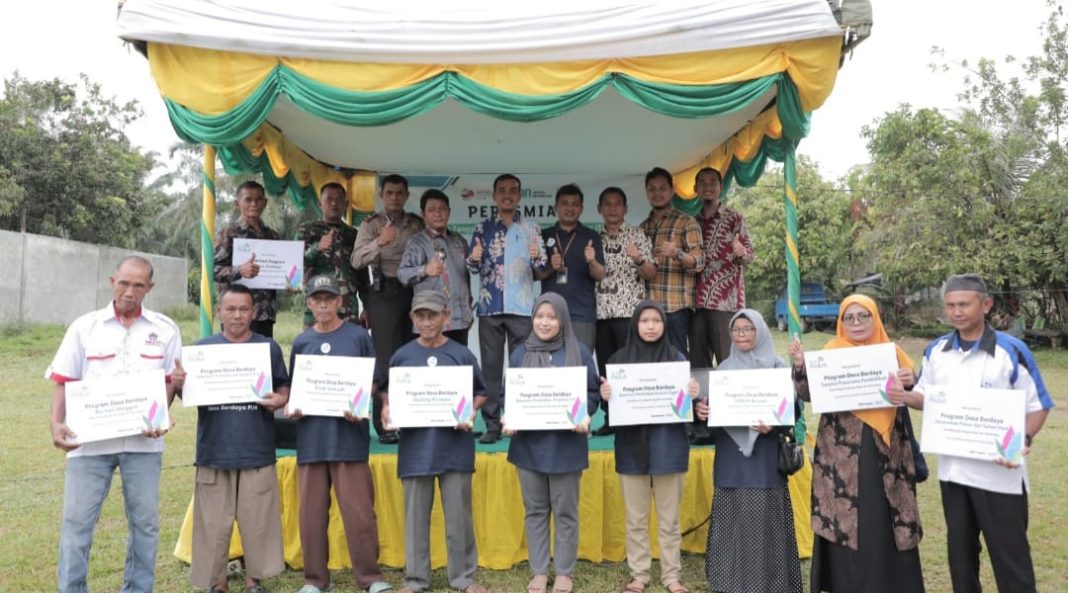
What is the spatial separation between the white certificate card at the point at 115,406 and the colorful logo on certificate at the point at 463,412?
144cm

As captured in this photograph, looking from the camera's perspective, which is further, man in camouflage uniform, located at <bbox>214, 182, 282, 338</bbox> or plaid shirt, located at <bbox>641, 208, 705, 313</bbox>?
plaid shirt, located at <bbox>641, 208, 705, 313</bbox>

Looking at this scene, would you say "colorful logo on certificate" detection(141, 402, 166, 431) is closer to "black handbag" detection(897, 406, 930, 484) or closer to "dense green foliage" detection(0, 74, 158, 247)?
"black handbag" detection(897, 406, 930, 484)

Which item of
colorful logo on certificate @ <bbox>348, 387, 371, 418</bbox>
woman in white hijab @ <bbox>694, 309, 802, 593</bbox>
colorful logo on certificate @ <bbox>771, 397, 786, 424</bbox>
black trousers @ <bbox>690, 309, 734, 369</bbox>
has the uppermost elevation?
black trousers @ <bbox>690, 309, 734, 369</bbox>

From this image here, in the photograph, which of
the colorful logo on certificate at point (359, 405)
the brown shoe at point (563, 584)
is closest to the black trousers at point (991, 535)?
the brown shoe at point (563, 584)

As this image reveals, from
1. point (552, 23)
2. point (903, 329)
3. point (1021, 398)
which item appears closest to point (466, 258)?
point (552, 23)

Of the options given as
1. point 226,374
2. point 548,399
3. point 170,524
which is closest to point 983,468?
point 548,399

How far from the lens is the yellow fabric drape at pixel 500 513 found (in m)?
4.78

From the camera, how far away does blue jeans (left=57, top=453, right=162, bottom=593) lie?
3619 mm

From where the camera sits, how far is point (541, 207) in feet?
25.1

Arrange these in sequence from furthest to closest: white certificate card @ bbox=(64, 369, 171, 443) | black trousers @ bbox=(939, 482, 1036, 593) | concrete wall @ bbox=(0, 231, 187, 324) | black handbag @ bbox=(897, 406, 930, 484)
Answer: concrete wall @ bbox=(0, 231, 187, 324) → black handbag @ bbox=(897, 406, 930, 484) → white certificate card @ bbox=(64, 369, 171, 443) → black trousers @ bbox=(939, 482, 1036, 593)

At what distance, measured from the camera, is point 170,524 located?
5.89 meters

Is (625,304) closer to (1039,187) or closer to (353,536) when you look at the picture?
(353,536)

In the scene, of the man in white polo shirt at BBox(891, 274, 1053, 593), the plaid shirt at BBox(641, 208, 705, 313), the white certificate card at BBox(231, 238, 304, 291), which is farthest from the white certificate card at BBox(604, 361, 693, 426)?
the white certificate card at BBox(231, 238, 304, 291)

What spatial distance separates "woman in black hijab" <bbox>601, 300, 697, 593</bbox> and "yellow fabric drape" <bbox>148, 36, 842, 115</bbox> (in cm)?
141
